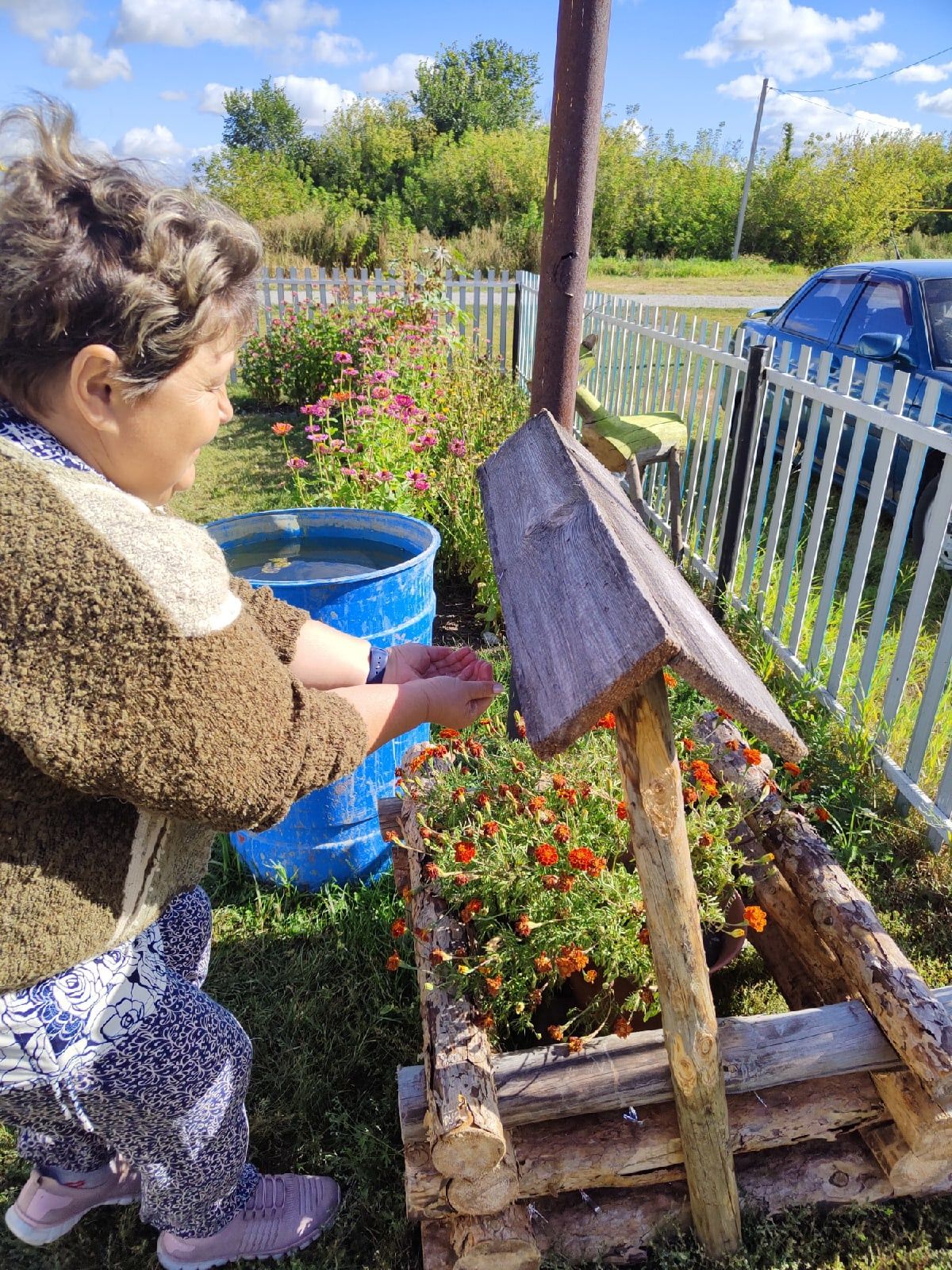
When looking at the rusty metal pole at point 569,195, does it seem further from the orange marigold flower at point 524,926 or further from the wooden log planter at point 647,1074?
the orange marigold flower at point 524,926

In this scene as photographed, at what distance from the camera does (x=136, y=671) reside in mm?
944

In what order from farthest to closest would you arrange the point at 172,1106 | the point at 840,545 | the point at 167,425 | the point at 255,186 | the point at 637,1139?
A: the point at 255,186
the point at 840,545
the point at 637,1139
the point at 172,1106
the point at 167,425

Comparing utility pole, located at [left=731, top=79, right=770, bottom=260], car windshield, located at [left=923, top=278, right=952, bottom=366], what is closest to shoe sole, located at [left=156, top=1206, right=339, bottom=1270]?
car windshield, located at [left=923, top=278, right=952, bottom=366]

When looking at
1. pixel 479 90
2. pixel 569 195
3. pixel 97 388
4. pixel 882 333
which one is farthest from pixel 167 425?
pixel 479 90

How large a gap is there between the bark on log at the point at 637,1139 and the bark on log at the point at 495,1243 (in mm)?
42

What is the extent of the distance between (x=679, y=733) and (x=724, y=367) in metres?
2.86

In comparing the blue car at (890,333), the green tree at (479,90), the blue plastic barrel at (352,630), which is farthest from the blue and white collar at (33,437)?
the green tree at (479,90)

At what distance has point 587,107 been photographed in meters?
2.14

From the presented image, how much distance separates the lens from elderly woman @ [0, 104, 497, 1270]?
0.93 m

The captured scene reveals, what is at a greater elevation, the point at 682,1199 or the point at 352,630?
the point at 352,630

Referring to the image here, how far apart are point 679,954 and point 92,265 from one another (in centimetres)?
129

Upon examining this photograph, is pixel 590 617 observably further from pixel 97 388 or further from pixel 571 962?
pixel 571 962

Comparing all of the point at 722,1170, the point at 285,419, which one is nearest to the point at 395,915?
the point at 722,1170

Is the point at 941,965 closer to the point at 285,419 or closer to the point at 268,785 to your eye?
the point at 268,785
